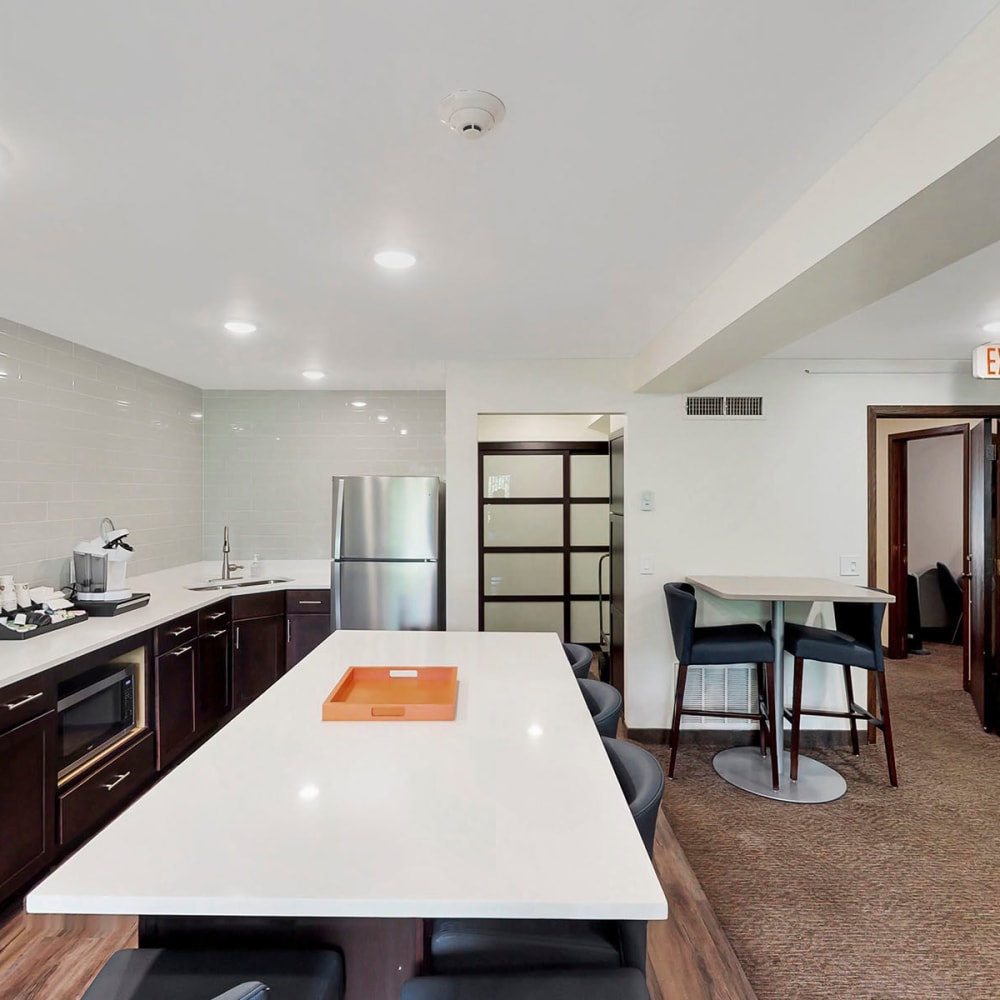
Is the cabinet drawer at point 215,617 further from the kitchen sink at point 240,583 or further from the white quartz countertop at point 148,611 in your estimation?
Answer: the kitchen sink at point 240,583

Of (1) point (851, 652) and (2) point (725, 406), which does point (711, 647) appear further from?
(2) point (725, 406)

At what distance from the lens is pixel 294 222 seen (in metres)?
1.94

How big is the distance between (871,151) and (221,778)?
6.58 ft

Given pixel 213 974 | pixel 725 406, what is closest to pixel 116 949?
pixel 213 974

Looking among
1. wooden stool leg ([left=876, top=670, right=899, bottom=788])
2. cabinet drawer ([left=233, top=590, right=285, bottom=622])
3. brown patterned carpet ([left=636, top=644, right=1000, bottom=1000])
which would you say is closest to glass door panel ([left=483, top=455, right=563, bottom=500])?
cabinet drawer ([left=233, top=590, right=285, bottom=622])

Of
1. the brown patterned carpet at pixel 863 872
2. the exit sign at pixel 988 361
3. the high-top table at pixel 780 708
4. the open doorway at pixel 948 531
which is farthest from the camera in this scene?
the open doorway at pixel 948 531

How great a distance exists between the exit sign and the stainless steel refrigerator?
3212mm

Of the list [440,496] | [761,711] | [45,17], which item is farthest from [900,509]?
[45,17]

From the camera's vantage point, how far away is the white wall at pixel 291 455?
16.6ft

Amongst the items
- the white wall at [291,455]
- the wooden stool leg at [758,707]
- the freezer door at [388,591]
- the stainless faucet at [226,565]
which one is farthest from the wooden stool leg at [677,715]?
the stainless faucet at [226,565]

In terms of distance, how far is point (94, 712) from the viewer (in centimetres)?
279

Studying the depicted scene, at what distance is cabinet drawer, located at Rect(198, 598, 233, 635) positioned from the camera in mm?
3742

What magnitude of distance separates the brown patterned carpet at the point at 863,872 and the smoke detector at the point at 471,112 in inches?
99.7

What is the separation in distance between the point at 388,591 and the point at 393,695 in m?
2.38
